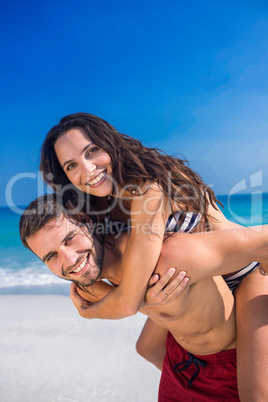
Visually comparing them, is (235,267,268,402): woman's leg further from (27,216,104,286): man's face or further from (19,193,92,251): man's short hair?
(19,193,92,251): man's short hair

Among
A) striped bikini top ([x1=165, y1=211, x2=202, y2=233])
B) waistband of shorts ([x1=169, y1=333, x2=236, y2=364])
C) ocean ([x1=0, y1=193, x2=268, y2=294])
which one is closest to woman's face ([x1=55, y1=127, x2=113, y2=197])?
striped bikini top ([x1=165, y1=211, x2=202, y2=233])

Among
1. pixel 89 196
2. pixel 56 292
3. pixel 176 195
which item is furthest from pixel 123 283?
pixel 56 292

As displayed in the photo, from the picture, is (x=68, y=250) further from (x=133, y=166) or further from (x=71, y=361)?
(x=71, y=361)

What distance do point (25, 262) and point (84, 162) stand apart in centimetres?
1127

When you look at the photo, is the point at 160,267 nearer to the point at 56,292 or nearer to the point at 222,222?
the point at 222,222

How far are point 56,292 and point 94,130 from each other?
5.43 metres

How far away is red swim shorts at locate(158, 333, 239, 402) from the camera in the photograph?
2248mm

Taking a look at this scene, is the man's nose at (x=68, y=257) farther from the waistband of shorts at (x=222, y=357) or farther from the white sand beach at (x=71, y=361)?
the white sand beach at (x=71, y=361)

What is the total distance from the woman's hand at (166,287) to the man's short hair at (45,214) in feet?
1.90

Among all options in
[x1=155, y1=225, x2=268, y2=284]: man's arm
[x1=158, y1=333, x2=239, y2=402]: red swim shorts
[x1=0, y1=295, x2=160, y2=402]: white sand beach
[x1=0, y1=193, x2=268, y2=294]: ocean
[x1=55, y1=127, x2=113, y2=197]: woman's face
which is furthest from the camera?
[x1=0, y1=193, x2=268, y2=294]: ocean

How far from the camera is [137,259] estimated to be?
6.35ft

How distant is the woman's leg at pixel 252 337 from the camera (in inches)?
76.8

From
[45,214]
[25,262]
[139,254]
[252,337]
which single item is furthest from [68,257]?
[25,262]

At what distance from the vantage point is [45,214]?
2131 mm
